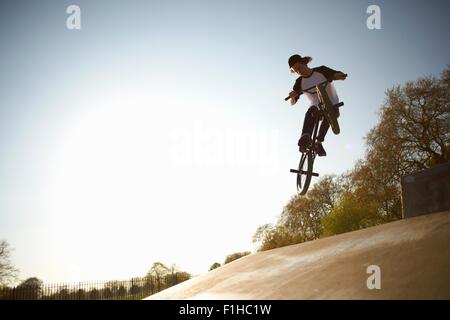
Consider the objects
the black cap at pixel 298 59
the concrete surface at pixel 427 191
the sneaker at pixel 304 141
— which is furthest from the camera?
the concrete surface at pixel 427 191

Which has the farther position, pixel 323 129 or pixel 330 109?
pixel 323 129

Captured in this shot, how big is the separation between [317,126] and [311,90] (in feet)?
2.34

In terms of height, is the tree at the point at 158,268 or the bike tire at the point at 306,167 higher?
the bike tire at the point at 306,167

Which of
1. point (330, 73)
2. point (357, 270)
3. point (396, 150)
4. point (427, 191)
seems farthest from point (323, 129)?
point (396, 150)

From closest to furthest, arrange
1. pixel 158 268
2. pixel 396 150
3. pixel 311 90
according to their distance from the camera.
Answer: pixel 311 90 → pixel 396 150 → pixel 158 268

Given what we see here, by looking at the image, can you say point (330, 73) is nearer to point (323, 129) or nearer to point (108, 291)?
point (323, 129)

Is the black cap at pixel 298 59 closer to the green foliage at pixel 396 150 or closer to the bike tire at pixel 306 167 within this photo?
the bike tire at pixel 306 167

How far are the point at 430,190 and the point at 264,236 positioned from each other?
33331 mm

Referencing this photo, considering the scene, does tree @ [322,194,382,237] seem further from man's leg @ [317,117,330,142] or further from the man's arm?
the man's arm

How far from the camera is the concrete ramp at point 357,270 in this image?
3.33m

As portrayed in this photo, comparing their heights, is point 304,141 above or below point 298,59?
below

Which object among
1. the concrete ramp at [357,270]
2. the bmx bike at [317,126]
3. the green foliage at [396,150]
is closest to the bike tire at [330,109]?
the bmx bike at [317,126]

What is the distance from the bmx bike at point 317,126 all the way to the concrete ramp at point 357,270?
144 centimetres

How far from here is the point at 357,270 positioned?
4094 mm
